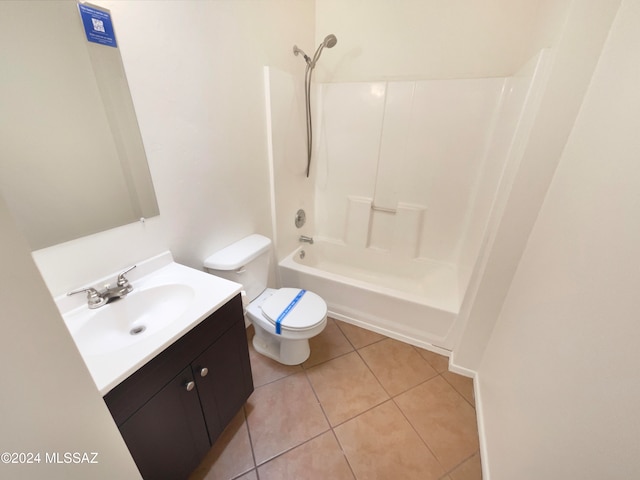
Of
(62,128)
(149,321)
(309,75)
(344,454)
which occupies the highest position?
(309,75)

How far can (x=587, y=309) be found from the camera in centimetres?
69

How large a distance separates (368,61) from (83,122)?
→ 178 cm

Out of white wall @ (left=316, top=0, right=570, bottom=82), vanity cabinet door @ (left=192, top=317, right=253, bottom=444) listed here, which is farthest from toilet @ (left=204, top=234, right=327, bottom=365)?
white wall @ (left=316, top=0, right=570, bottom=82)

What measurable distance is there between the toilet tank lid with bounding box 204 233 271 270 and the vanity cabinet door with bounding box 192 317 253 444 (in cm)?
34

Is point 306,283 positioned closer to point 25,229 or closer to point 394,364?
point 394,364

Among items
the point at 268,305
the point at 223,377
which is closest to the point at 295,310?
the point at 268,305

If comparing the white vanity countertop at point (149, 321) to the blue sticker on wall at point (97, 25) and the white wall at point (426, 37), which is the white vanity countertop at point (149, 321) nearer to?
the blue sticker on wall at point (97, 25)

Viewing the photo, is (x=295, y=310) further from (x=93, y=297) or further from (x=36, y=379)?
(x=36, y=379)

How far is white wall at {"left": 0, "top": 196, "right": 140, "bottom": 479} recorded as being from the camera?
0.36 meters

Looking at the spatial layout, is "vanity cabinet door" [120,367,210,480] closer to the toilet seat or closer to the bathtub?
the toilet seat

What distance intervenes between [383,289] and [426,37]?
5.63 ft

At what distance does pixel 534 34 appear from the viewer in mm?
1337

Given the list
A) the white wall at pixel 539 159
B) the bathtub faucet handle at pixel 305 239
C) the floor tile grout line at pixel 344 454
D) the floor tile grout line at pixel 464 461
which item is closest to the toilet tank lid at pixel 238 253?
the bathtub faucet handle at pixel 305 239

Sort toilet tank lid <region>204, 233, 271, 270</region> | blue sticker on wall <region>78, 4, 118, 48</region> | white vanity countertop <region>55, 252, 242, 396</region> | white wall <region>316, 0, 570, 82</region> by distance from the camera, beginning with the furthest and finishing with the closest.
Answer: white wall <region>316, 0, 570, 82</region> → toilet tank lid <region>204, 233, 271, 270</region> → blue sticker on wall <region>78, 4, 118, 48</region> → white vanity countertop <region>55, 252, 242, 396</region>
